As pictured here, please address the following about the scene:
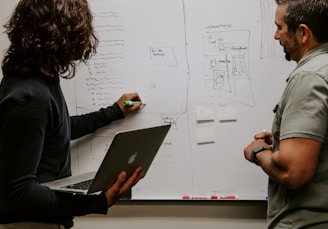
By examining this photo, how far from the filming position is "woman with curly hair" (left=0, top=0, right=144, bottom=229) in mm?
1203

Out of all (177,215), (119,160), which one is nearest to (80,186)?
(119,160)

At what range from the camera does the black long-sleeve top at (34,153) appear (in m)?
1.20

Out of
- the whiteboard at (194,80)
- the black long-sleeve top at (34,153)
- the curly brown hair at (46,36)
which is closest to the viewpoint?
the black long-sleeve top at (34,153)

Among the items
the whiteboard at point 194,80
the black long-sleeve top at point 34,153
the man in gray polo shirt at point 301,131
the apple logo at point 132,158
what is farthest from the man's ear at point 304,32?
the black long-sleeve top at point 34,153

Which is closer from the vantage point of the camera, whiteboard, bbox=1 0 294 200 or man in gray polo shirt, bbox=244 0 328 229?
man in gray polo shirt, bbox=244 0 328 229

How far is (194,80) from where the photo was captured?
1960 millimetres

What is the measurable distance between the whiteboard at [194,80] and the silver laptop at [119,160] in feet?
1.55

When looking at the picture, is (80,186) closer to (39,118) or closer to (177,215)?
(39,118)

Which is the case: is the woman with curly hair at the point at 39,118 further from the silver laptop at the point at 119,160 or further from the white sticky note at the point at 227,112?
the white sticky note at the point at 227,112

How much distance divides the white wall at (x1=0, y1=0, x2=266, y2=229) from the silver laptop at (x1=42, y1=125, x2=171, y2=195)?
60 centimetres

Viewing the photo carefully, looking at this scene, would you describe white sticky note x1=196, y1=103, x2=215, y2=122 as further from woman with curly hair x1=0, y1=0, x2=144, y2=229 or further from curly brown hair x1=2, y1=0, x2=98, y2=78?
curly brown hair x1=2, y1=0, x2=98, y2=78

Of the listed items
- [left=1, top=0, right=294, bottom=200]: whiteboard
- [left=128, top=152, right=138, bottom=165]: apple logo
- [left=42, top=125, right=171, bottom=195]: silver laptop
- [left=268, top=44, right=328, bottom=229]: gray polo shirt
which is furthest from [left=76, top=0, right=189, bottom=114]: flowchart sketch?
[left=268, top=44, right=328, bottom=229]: gray polo shirt

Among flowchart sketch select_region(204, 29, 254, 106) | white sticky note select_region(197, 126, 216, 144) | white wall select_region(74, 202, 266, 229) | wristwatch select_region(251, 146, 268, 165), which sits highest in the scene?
flowchart sketch select_region(204, 29, 254, 106)

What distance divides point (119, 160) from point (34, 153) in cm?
26
